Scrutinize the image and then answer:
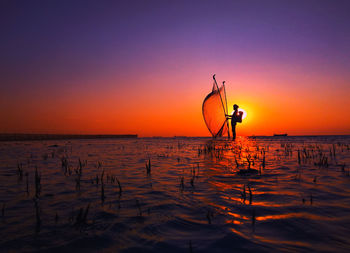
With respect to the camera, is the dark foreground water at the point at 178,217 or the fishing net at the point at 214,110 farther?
the fishing net at the point at 214,110

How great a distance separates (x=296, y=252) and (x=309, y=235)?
1.78 ft

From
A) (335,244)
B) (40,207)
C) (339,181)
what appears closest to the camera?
(335,244)

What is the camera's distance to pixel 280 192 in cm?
464

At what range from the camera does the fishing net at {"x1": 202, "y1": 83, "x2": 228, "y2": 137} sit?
28.8 meters

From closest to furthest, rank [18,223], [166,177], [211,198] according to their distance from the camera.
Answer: [18,223] < [211,198] < [166,177]

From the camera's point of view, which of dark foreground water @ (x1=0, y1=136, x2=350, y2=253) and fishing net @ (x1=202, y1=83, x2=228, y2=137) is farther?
fishing net @ (x1=202, y1=83, x2=228, y2=137)

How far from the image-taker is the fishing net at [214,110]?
28770 mm

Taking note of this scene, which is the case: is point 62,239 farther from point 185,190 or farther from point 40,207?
point 185,190

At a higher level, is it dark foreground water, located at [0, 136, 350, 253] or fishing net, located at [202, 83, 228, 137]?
fishing net, located at [202, 83, 228, 137]

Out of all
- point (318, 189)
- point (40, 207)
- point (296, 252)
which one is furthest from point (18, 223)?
point (318, 189)

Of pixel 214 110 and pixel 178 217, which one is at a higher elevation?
pixel 214 110

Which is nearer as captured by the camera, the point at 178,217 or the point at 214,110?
the point at 178,217

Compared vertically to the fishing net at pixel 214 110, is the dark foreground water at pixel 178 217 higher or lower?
lower

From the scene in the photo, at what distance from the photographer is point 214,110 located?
2931 cm
